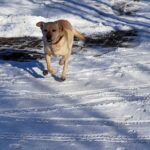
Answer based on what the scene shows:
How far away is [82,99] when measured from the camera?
8297 mm

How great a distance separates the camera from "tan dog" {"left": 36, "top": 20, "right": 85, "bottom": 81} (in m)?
8.45

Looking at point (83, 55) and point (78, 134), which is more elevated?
point (78, 134)

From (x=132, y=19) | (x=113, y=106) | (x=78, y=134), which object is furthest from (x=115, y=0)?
(x=78, y=134)

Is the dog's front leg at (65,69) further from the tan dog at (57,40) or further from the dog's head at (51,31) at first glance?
the dog's head at (51,31)

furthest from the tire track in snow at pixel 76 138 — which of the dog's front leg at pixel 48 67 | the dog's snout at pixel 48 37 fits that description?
the dog's front leg at pixel 48 67

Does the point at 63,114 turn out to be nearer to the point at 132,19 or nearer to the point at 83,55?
the point at 83,55

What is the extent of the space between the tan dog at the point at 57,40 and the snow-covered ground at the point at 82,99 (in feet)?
0.93

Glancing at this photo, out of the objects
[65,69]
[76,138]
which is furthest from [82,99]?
[76,138]

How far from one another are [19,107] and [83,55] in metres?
2.61

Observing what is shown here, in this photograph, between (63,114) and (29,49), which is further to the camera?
(29,49)

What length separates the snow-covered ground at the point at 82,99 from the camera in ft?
22.7

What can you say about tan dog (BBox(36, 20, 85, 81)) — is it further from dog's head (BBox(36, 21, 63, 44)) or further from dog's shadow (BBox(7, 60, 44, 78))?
dog's shadow (BBox(7, 60, 44, 78))

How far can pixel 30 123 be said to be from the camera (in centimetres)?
748

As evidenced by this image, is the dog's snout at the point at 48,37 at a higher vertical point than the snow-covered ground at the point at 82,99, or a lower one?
higher
